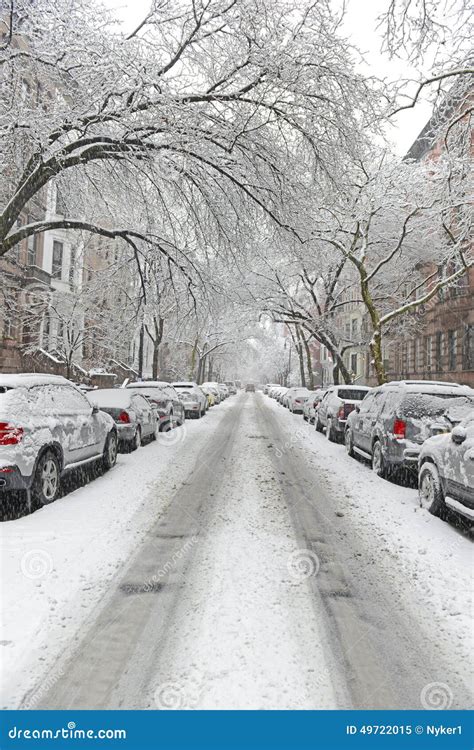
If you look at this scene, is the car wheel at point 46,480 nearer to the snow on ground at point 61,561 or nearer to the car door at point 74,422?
the snow on ground at point 61,561

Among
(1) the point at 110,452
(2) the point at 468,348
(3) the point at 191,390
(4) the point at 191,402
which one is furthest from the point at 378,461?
(2) the point at 468,348

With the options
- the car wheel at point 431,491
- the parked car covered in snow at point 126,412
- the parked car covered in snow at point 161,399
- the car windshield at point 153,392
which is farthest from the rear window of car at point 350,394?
the car wheel at point 431,491

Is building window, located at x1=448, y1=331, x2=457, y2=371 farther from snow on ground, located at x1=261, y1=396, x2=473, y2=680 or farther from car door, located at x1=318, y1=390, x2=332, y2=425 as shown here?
snow on ground, located at x1=261, y1=396, x2=473, y2=680

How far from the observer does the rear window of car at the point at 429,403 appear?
8.70 meters

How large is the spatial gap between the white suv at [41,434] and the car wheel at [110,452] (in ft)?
1.93

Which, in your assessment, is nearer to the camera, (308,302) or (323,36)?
(323,36)

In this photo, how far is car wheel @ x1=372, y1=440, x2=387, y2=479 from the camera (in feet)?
30.1

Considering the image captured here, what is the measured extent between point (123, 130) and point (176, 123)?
1.18m

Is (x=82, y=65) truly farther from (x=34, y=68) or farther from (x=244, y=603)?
(x=244, y=603)

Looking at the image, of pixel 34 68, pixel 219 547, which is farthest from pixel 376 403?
pixel 34 68

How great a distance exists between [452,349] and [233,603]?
2872cm

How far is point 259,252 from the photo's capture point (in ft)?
38.5

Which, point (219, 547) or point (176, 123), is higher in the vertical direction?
point (176, 123)

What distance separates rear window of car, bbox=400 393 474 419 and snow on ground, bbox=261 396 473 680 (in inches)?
52.8
